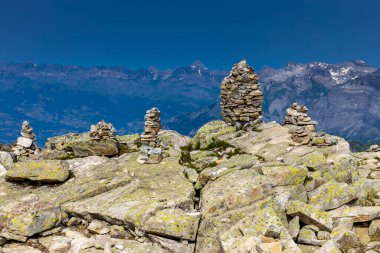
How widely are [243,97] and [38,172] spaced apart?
2631 cm

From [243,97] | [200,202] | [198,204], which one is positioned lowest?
[198,204]

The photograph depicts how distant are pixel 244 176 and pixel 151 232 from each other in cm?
807

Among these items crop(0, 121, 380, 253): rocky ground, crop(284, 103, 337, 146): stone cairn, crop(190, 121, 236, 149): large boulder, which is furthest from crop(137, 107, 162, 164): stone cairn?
crop(284, 103, 337, 146): stone cairn

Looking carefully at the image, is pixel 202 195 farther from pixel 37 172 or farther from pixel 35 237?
pixel 37 172

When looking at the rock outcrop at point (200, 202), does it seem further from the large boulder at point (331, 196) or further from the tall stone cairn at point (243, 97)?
the tall stone cairn at point (243, 97)

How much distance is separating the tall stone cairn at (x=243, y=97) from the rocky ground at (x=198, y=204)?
9.95 metres

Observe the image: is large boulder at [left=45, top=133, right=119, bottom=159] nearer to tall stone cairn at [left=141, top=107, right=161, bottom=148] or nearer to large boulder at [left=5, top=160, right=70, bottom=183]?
tall stone cairn at [left=141, top=107, right=161, bottom=148]

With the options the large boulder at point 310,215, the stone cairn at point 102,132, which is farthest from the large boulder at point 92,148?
the large boulder at point 310,215

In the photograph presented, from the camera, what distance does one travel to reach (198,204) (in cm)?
2177

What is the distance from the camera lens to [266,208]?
A: 59.7ft

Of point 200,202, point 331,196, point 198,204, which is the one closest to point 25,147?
point 198,204

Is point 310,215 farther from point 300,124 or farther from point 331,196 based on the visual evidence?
point 300,124

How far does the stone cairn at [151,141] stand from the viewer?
29453mm

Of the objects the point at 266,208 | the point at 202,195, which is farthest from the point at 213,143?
the point at 266,208
